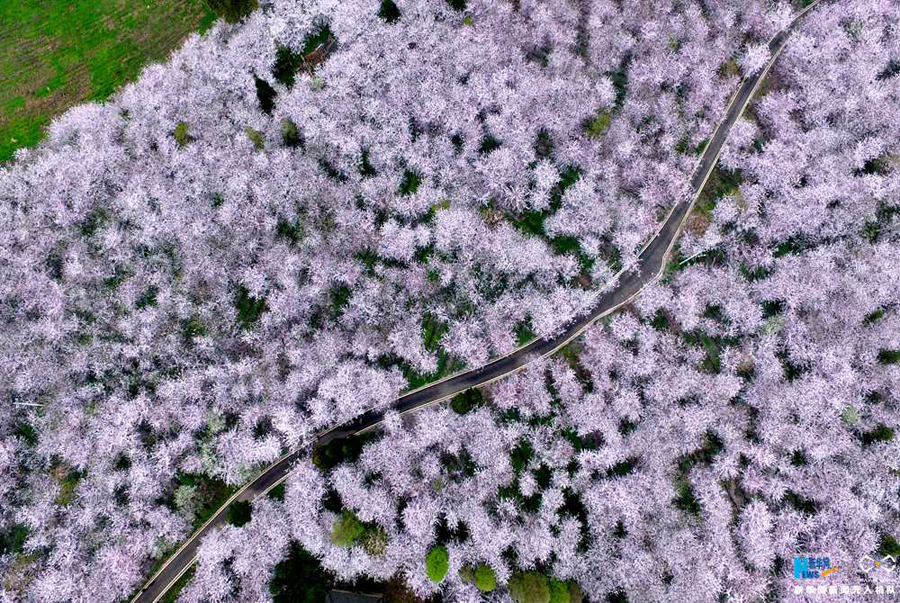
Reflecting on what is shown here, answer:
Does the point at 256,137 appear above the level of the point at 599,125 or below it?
above

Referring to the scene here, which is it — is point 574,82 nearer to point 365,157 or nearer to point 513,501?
point 365,157

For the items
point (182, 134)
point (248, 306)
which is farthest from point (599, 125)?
point (182, 134)

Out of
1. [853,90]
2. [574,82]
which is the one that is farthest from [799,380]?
[574,82]

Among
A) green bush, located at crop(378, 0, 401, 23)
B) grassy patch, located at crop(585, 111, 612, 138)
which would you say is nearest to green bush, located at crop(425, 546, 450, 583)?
grassy patch, located at crop(585, 111, 612, 138)

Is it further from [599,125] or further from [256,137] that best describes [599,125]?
[256,137]

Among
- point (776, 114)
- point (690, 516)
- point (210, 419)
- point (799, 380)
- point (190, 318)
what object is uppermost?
point (776, 114)

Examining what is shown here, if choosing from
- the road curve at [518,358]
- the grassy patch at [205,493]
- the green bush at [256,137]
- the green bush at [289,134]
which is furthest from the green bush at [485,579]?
the green bush at [256,137]

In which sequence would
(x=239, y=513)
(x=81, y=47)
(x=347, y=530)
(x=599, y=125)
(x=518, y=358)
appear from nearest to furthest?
(x=347, y=530)
(x=239, y=513)
(x=518, y=358)
(x=599, y=125)
(x=81, y=47)

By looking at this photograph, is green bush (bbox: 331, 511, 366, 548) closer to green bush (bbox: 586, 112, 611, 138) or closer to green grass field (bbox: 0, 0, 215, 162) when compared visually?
green bush (bbox: 586, 112, 611, 138)
